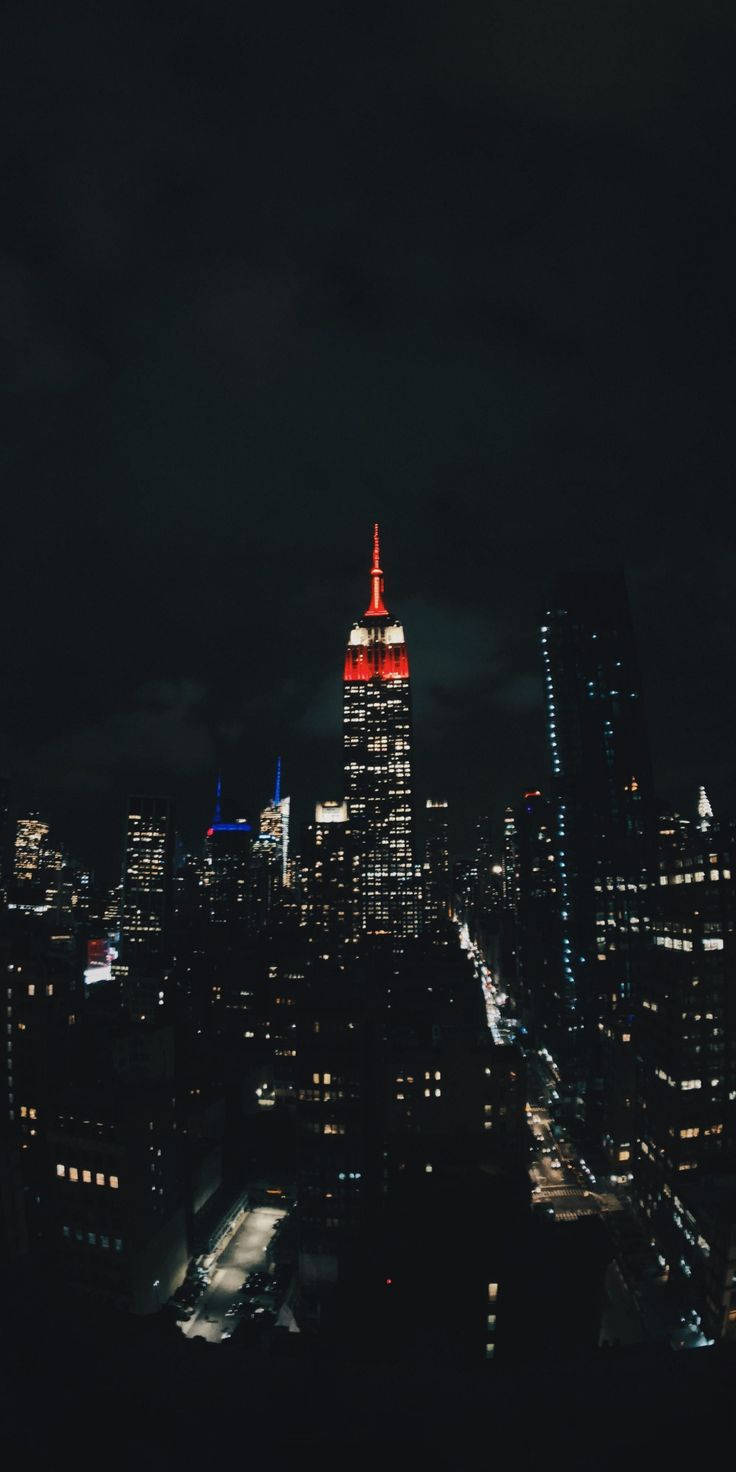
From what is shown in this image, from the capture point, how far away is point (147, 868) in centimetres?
16850

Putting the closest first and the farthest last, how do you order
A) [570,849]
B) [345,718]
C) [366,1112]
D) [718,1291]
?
[718,1291] → [366,1112] → [570,849] → [345,718]

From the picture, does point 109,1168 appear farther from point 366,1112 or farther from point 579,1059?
point 579,1059

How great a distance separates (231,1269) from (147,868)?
137851 mm

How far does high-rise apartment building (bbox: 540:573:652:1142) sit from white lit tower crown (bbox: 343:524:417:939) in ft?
125

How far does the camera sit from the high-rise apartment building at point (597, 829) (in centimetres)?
6400

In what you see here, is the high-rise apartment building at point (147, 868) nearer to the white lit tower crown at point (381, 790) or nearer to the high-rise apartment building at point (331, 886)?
the high-rise apartment building at point (331, 886)

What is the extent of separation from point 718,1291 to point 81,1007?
39.9m

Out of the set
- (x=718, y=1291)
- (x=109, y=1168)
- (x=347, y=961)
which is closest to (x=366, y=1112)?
(x=109, y=1168)

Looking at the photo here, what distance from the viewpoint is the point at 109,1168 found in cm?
3247

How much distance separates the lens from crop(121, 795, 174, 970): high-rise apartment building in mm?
153625

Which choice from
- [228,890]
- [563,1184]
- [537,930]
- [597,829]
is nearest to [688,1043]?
[563,1184]

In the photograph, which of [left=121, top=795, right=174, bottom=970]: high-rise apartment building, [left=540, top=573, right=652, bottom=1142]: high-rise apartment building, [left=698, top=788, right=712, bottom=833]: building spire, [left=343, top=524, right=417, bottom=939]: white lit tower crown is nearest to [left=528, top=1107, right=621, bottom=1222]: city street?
[left=540, top=573, right=652, bottom=1142]: high-rise apartment building

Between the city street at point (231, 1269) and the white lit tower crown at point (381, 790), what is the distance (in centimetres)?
9729

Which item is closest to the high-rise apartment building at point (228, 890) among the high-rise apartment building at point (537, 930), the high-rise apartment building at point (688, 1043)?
the high-rise apartment building at point (537, 930)
